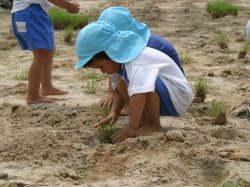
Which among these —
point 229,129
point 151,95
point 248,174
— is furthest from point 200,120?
point 248,174

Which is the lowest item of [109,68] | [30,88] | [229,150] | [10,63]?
[10,63]

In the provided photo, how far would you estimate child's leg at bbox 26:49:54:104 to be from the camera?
13.9ft

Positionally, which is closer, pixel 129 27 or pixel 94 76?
pixel 129 27

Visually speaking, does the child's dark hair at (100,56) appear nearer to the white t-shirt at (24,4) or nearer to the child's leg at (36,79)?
the child's leg at (36,79)

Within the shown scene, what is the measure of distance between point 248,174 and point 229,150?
362 millimetres

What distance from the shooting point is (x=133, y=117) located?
10.2 feet

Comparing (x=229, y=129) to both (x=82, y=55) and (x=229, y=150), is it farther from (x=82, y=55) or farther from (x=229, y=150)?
(x=82, y=55)

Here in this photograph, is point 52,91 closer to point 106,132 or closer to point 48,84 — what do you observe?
point 48,84

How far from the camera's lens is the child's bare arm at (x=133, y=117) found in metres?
3.07

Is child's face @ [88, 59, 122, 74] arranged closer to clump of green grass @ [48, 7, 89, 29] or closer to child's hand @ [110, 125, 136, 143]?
child's hand @ [110, 125, 136, 143]

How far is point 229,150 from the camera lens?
290 centimetres

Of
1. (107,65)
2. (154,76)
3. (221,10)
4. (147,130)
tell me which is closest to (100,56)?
(107,65)

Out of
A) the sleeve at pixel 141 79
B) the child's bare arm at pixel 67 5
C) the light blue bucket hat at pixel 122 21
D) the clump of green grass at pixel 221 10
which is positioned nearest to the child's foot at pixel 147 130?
the sleeve at pixel 141 79

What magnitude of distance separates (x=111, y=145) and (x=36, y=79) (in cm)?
151
